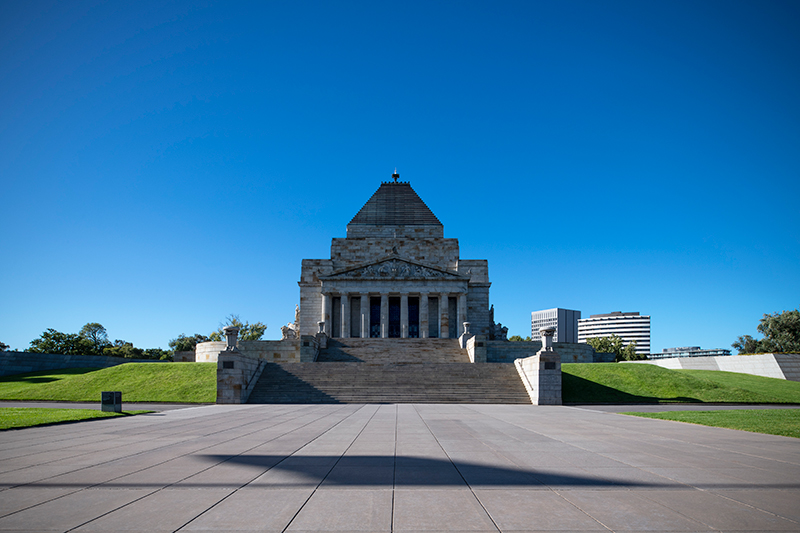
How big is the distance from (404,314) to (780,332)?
45.4 meters

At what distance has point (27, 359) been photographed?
150 feet

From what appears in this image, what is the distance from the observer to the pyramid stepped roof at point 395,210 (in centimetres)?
7319

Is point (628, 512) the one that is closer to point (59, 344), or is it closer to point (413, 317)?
point (413, 317)

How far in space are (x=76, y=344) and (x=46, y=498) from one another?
71.4 m

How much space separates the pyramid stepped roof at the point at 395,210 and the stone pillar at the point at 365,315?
16.0 meters

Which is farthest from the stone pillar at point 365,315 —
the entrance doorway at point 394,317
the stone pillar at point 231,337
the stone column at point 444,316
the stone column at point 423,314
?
the stone pillar at point 231,337

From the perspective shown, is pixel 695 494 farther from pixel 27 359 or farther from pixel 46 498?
pixel 27 359

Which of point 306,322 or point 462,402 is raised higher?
point 306,322

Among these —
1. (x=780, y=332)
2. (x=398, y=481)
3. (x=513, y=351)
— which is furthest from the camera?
(x=780, y=332)

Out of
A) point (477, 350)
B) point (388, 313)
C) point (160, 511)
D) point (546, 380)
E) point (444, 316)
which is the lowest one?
point (546, 380)

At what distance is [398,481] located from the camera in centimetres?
750

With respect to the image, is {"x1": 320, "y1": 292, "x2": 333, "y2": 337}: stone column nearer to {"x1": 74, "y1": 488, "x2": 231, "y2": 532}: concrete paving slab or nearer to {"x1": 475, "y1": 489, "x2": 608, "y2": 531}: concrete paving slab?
{"x1": 74, "y1": 488, "x2": 231, "y2": 532}: concrete paving slab

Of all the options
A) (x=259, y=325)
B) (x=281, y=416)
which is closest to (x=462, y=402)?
(x=281, y=416)

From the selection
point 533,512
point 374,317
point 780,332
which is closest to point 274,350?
point 374,317
